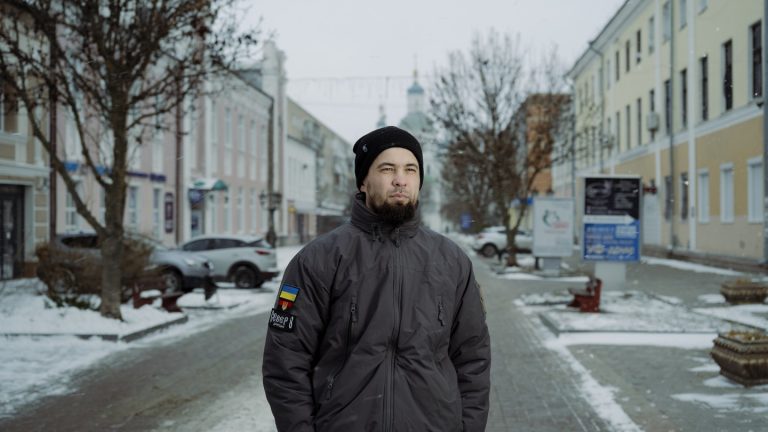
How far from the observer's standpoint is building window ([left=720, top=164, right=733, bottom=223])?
25203 mm

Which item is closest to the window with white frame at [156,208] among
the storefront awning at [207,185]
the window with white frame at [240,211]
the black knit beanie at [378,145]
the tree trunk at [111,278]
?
the storefront awning at [207,185]

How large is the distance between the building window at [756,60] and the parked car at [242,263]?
1413cm

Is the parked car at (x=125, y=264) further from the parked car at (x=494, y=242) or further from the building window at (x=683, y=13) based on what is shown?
the parked car at (x=494, y=242)

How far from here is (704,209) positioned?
2772 centimetres

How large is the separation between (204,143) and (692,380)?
104ft

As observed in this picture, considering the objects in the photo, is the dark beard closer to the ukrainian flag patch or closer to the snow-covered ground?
the ukrainian flag patch

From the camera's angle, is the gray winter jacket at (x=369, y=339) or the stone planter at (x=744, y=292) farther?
the stone planter at (x=744, y=292)

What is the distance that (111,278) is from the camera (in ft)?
41.1

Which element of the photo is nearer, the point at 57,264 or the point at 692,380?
the point at 692,380

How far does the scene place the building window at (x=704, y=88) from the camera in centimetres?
2718

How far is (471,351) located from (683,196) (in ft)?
96.0

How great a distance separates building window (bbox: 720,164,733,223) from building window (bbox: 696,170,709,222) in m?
1.44

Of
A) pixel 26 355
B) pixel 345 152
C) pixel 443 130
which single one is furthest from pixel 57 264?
pixel 345 152

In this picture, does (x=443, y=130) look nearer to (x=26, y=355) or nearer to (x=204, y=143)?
(x=204, y=143)
